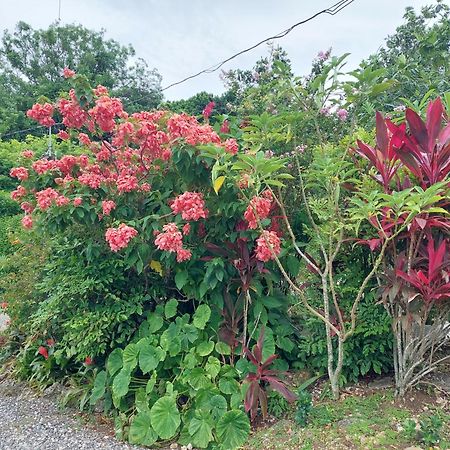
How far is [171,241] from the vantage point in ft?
8.36

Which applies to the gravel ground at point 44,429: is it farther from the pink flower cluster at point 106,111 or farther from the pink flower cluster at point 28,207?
the pink flower cluster at point 106,111

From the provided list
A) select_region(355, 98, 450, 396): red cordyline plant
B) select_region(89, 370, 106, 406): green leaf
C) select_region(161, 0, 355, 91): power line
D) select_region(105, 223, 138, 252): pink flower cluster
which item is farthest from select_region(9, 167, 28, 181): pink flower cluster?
select_region(161, 0, 355, 91): power line

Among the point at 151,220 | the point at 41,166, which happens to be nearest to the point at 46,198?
the point at 41,166

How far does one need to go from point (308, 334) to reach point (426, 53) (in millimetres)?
3575

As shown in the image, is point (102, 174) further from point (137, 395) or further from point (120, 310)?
point (137, 395)

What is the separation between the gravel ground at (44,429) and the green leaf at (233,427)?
1.69ft

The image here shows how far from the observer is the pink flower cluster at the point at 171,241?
2.54 m

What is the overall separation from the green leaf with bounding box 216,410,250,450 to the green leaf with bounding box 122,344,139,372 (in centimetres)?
71

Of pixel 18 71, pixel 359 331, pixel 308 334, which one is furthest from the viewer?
pixel 18 71

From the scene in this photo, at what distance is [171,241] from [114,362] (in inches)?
41.8

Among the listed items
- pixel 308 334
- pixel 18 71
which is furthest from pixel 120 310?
pixel 18 71

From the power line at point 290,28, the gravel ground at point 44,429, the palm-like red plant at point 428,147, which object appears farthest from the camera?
the power line at point 290,28

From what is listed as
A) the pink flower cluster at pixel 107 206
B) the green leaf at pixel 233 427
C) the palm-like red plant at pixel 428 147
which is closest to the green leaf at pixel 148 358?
the green leaf at pixel 233 427

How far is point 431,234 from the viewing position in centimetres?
246
